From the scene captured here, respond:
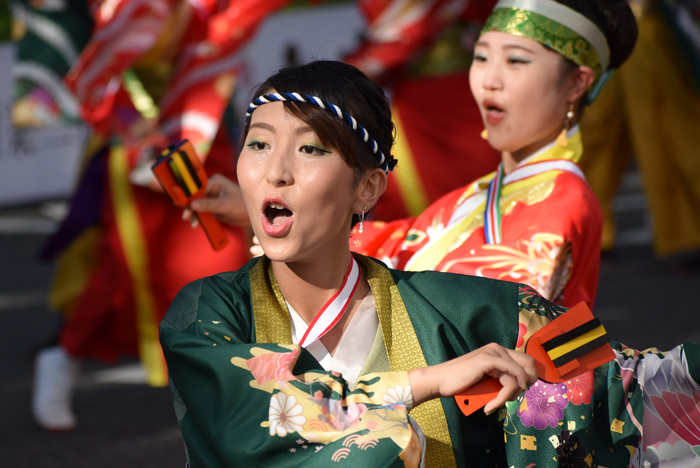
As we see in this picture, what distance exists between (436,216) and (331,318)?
0.76 m

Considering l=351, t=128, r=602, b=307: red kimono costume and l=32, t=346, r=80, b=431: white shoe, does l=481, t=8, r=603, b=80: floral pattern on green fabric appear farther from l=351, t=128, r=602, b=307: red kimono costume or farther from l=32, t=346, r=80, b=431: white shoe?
l=32, t=346, r=80, b=431: white shoe

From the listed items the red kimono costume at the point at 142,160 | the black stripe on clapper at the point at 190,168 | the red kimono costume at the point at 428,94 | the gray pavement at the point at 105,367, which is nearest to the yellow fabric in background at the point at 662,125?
the gray pavement at the point at 105,367

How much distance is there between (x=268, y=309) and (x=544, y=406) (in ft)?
1.56

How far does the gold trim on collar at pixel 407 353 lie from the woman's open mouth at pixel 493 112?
68cm

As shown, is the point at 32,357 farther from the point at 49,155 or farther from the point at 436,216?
the point at 49,155

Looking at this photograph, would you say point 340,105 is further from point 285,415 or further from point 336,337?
point 285,415

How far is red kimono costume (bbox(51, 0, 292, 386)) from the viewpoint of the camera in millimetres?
3301

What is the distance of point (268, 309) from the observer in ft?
4.81

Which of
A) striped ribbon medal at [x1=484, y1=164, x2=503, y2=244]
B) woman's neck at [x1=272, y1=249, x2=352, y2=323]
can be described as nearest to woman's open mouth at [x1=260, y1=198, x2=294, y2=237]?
woman's neck at [x1=272, y1=249, x2=352, y2=323]

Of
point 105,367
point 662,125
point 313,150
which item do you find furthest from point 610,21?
point 662,125

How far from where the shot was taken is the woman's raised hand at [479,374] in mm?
1264

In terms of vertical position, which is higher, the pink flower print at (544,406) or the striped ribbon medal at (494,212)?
the striped ribbon medal at (494,212)

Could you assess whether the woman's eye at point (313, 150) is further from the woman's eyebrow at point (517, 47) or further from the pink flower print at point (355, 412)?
the woman's eyebrow at point (517, 47)

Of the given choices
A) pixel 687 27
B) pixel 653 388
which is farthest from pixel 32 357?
pixel 687 27
